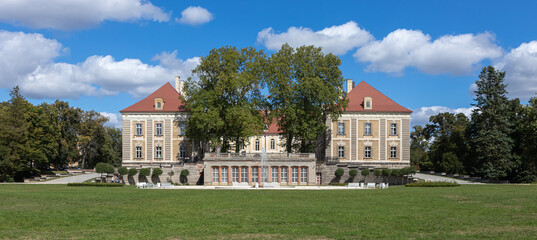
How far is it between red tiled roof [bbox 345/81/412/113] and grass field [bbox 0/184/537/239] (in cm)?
3875

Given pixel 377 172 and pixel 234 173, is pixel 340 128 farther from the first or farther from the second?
pixel 234 173

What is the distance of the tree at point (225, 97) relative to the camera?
59.2m

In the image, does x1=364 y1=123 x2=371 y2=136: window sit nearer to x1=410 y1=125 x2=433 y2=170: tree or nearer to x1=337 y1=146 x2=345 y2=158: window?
x1=337 y1=146 x2=345 y2=158: window

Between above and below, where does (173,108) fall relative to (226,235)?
above

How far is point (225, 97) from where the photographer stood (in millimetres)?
62188

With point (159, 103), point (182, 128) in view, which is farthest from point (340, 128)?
point (159, 103)

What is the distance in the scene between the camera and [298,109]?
59438 mm

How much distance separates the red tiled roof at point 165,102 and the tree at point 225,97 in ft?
20.3

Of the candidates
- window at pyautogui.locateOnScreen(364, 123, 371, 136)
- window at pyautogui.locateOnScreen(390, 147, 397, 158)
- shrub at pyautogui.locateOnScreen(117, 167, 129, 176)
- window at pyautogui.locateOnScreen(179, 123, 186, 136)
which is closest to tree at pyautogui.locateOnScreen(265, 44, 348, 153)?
window at pyautogui.locateOnScreen(364, 123, 371, 136)

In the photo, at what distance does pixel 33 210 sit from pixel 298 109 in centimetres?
3888

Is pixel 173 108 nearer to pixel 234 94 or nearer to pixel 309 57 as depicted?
pixel 234 94

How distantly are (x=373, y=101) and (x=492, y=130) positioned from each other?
629 inches

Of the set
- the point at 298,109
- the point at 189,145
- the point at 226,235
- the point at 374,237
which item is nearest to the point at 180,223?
the point at 226,235

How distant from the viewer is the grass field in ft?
55.1
